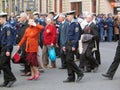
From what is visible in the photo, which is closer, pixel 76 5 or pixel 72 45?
pixel 72 45

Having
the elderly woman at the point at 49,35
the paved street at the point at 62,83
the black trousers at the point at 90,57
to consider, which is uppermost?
the elderly woman at the point at 49,35

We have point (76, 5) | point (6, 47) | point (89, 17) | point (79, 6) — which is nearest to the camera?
point (6, 47)

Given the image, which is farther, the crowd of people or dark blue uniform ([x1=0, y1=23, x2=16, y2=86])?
the crowd of people

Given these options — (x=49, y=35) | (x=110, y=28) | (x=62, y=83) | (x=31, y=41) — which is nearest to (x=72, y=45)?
(x=62, y=83)

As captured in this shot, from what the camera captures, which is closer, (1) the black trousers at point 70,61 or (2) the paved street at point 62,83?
(2) the paved street at point 62,83

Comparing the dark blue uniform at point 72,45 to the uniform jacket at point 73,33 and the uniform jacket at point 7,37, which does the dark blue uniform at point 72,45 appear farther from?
the uniform jacket at point 7,37

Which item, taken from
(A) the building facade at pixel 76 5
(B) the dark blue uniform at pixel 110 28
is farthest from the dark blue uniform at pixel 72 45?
(B) the dark blue uniform at pixel 110 28

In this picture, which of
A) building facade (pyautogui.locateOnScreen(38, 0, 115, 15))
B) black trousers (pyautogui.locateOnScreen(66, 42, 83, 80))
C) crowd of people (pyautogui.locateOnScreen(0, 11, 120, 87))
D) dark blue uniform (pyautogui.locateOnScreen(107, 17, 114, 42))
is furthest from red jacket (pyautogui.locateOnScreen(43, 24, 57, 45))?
building facade (pyautogui.locateOnScreen(38, 0, 115, 15))

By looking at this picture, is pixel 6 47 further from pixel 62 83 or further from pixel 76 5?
pixel 76 5

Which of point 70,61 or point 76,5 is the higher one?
point 76,5

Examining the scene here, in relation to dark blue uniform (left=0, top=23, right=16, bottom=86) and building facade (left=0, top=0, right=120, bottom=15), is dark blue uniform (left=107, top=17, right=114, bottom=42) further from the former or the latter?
dark blue uniform (left=0, top=23, right=16, bottom=86)

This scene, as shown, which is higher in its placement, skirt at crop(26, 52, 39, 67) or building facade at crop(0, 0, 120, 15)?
building facade at crop(0, 0, 120, 15)

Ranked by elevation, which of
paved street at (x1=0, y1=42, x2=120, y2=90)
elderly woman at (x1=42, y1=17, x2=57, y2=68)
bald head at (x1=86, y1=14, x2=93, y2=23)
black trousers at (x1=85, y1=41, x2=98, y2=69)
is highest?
bald head at (x1=86, y1=14, x2=93, y2=23)

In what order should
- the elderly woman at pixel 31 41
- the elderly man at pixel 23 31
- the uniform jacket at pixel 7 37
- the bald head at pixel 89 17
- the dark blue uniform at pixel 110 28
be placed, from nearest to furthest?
the uniform jacket at pixel 7 37
the elderly woman at pixel 31 41
the elderly man at pixel 23 31
the bald head at pixel 89 17
the dark blue uniform at pixel 110 28
